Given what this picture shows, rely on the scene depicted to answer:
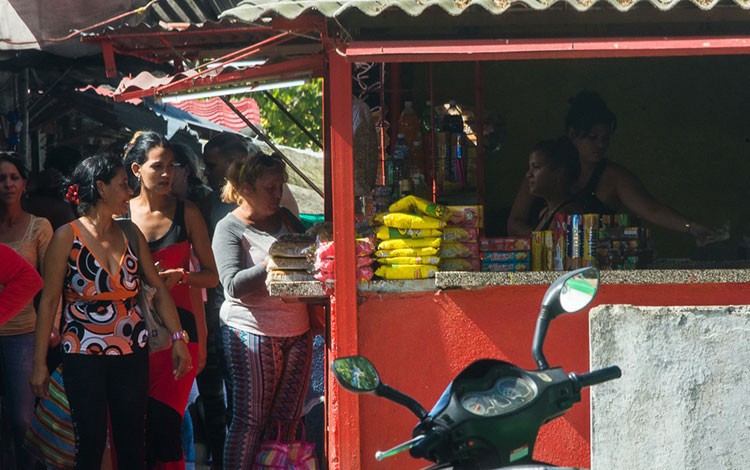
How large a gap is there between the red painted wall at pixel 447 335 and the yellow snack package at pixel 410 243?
0.80 ft

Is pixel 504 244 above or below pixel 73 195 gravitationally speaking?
below

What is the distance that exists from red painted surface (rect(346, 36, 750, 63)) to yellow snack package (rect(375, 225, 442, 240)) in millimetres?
875

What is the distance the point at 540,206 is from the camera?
7.07m

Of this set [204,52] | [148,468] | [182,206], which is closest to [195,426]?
[148,468]

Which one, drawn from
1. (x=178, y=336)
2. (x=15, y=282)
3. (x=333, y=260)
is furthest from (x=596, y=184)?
(x=15, y=282)

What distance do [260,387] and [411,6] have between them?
2.34 m

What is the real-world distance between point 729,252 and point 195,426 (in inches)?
156

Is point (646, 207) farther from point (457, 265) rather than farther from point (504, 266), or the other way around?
point (457, 265)

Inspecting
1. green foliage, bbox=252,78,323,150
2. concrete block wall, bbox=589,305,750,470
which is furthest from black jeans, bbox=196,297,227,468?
green foliage, bbox=252,78,323,150

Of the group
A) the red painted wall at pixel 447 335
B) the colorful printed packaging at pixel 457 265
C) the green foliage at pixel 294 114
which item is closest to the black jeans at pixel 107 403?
the red painted wall at pixel 447 335

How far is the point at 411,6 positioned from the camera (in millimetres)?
5105

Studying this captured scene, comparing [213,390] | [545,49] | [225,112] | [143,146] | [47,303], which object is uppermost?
[225,112]

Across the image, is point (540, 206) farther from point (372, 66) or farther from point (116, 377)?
point (116, 377)

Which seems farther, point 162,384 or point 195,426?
point 195,426
